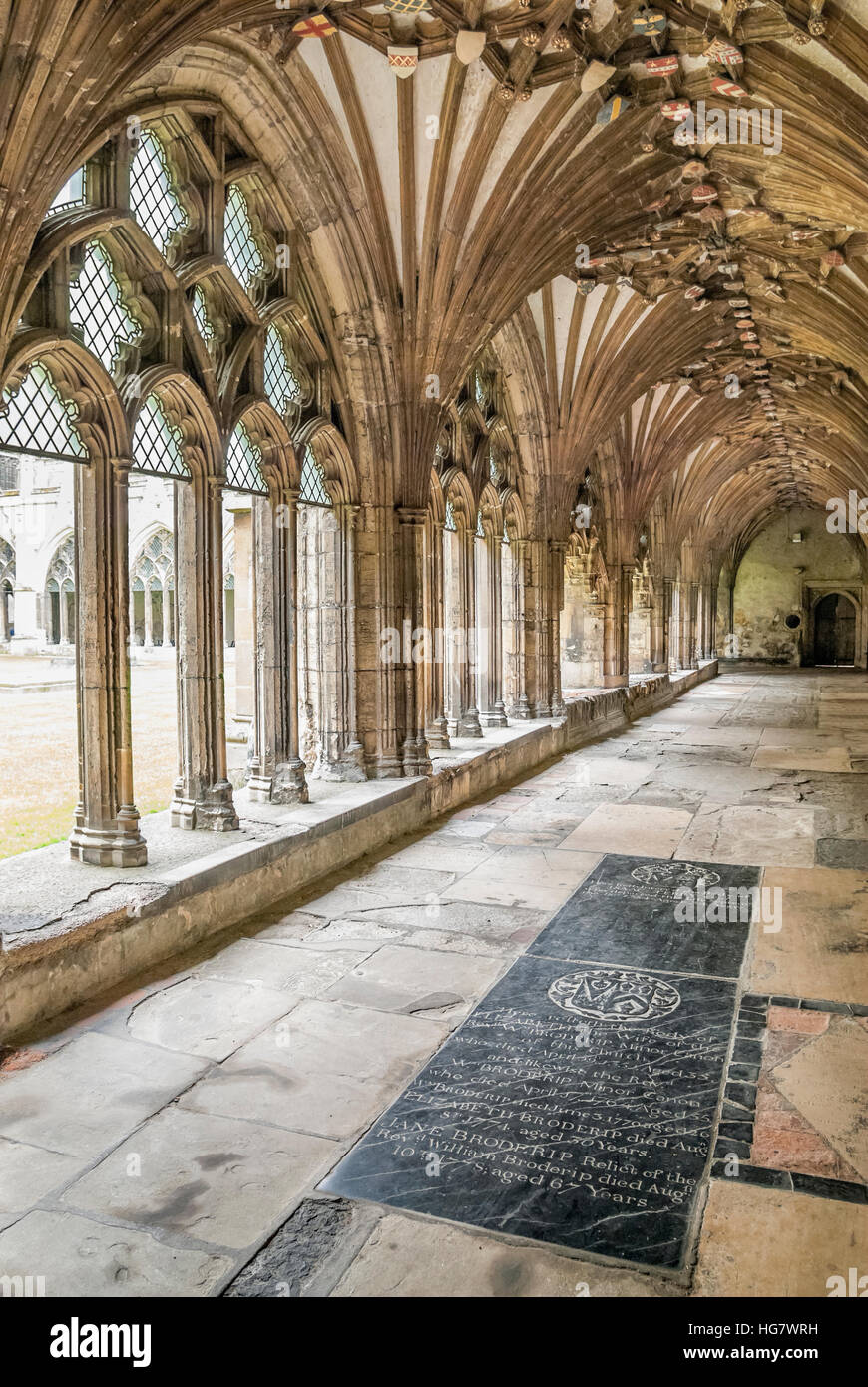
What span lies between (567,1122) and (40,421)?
3831mm

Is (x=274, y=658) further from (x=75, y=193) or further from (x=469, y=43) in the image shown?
(x=469, y=43)

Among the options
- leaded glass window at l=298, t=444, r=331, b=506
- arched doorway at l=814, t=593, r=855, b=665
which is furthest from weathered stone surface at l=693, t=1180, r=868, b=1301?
arched doorway at l=814, t=593, r=855, b=665

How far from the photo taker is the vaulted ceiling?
3.63m

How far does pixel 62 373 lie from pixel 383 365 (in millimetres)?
3009

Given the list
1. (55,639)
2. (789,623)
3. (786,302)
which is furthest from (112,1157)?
(789,623)

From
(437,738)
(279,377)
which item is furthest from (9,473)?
(279,377)

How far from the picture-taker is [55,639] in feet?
54.4

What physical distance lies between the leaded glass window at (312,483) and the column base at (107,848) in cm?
295

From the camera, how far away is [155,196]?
5340 mm

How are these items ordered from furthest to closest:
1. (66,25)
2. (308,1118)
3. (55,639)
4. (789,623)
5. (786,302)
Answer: (789,623)
(55,639)
(786,302)
(66,25)
(308,1118)

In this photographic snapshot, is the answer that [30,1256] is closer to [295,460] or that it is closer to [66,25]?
[66,25]

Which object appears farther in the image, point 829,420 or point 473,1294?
point 829,420
